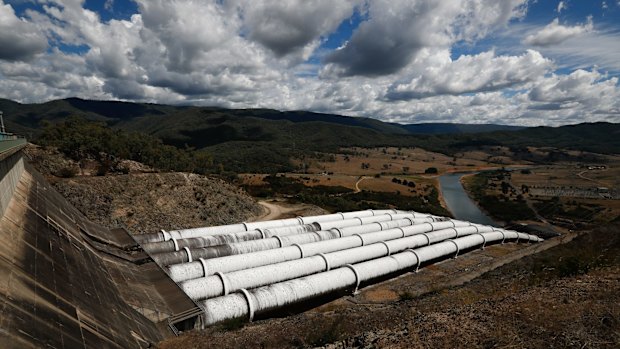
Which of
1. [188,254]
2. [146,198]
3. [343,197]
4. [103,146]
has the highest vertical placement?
[103,146]

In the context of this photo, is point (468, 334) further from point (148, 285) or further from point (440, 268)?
point (440, 268)

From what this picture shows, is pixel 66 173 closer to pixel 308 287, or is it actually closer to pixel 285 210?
pixel 285 210

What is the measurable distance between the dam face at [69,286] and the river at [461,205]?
92023 millimetres

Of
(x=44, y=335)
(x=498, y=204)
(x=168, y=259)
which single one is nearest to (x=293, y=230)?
(x=168, y=259)

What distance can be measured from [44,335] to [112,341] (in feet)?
9.78

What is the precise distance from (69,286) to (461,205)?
12143cm

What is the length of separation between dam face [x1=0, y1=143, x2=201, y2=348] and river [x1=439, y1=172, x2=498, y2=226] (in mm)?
92023

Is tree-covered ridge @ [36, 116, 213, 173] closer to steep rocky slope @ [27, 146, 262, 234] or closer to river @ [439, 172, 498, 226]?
steep rocky slope @ [27, 146, 262, 234]

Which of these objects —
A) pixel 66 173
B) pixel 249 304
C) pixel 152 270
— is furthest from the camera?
pixel 66 173

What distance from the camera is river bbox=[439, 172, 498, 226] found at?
322 ft

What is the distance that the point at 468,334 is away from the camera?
1338 centimetres

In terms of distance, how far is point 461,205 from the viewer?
386ft

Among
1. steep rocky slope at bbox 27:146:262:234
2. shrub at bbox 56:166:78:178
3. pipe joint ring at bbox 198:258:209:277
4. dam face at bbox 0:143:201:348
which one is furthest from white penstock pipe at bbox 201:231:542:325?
shrub at bbox 56:166:78:178

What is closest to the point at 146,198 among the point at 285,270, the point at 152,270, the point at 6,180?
the point at 152,270
